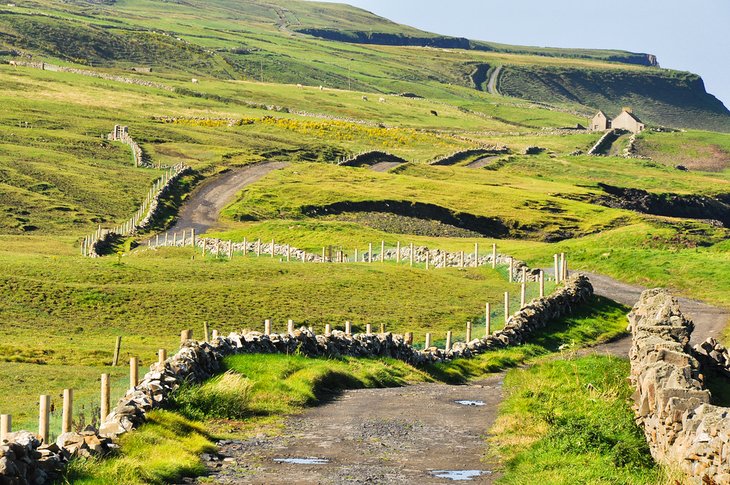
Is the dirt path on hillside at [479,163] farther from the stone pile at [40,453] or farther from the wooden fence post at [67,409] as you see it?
the stone pile at [40,453]

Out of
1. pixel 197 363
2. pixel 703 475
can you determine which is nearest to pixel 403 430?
pixel 197 363

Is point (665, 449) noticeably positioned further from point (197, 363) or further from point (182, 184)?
point (182, 184)

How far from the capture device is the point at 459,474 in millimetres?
22906

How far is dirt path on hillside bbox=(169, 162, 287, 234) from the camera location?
118562 millimetres

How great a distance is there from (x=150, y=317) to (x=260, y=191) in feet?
269

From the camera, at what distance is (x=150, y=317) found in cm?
5575

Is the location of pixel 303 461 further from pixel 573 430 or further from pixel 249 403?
pixel 249 403

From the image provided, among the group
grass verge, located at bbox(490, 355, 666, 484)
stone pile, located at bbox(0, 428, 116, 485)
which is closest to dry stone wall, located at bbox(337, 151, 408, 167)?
grass verge, located at bbox(490, 355, 666, 484)

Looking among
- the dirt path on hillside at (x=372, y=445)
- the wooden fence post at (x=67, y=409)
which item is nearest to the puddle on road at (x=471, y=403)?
the dirt path on hillside at (x=372, y=445)

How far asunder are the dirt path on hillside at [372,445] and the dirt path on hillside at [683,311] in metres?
18.9

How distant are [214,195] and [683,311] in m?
78.8

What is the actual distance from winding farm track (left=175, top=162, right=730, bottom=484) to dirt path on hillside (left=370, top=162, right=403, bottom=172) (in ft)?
429

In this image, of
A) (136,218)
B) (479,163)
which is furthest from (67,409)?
(479,163)

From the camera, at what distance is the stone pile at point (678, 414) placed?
1823 centimetres
